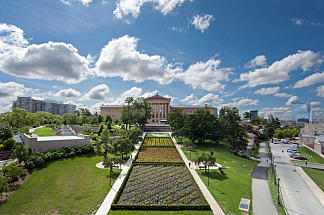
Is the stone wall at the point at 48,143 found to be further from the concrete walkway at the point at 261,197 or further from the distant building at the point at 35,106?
the distant building at the point at 35,106

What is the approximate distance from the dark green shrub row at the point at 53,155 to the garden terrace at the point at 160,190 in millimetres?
10551

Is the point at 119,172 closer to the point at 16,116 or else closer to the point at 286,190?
the point at 286,190

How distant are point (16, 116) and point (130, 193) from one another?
151 feet

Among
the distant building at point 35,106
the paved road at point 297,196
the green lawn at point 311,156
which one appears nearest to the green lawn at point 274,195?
the paved road at point 297,196

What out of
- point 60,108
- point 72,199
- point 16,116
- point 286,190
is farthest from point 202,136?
point 60,108

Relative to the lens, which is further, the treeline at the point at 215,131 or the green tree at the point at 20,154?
the treeline at the point at 215,131

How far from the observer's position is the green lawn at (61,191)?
41.7ft

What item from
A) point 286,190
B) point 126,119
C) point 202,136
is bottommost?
point 286,190

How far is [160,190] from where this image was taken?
53.6 feet

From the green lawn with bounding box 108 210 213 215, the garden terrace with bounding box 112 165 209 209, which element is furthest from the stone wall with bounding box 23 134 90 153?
the green lawn with bounding box 108 210 213 215

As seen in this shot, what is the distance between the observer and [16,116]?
42750 millimetres

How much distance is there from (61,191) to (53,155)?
375 inches

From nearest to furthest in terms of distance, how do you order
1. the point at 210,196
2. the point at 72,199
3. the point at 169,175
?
the point at 72,199, the point at 210,196, the point at 169,175

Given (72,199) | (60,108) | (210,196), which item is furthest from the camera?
(60,108)
